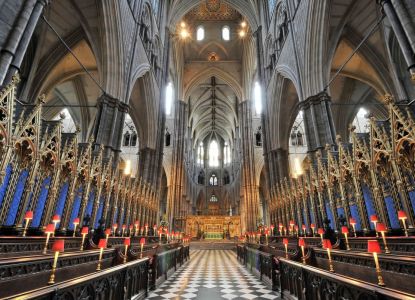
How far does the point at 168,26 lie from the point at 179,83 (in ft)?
24.7

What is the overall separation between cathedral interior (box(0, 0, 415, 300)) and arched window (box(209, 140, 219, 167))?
1803 cm

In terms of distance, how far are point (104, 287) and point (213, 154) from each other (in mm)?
42255

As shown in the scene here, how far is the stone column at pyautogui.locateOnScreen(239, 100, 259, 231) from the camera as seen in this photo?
22.8 m

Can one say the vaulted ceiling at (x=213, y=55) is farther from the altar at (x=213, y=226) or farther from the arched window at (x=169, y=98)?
the altar at (x=213, y=226)

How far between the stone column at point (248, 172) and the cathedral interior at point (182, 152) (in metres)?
0.16

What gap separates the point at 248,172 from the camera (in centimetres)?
2477

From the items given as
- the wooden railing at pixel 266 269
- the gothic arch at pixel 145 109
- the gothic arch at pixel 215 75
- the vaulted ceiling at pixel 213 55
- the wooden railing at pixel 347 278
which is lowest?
the wooden railing at pixel 266 269

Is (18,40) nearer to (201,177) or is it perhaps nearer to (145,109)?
(145,109)

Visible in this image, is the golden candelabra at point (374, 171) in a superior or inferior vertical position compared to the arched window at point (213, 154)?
inferior

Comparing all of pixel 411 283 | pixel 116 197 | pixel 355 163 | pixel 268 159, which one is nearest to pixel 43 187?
pixel 116 197

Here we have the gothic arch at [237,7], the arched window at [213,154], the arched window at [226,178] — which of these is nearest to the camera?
the gothic arch at [237,7]

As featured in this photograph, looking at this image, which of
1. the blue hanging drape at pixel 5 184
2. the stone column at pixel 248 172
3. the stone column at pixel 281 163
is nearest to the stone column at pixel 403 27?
the blue hanging drape at pixel 5 184

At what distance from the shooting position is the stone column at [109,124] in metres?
9.84

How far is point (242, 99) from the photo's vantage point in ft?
91.7
